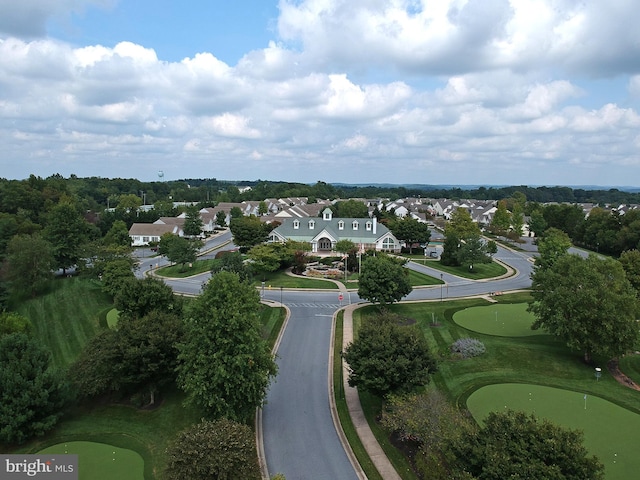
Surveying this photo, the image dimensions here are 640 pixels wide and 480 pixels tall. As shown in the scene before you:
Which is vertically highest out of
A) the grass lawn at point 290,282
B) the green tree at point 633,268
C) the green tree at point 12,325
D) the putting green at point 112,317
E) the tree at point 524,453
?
the green tree at point 633,268

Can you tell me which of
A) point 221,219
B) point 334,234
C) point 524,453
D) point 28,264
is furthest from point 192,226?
point 524,453

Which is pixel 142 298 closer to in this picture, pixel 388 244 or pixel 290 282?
pixel 290 282

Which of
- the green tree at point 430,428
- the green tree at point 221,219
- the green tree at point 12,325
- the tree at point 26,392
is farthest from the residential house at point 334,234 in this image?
the green tree at point 430,428

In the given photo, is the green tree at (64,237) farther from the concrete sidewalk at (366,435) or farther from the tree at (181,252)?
the concrete sidewalk at (366,435)

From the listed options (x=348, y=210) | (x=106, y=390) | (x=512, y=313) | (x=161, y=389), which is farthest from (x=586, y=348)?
(x=348, y=210)

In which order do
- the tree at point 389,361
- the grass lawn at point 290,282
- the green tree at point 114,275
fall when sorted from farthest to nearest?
the grass lawn at point 290,282 → the green tree at point 114,275 → the tree at point 389,361
